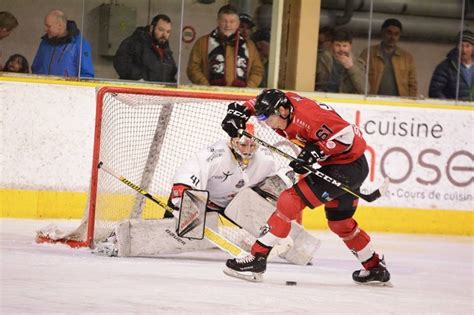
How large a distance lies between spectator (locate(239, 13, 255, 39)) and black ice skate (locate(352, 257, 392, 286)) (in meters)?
3.46

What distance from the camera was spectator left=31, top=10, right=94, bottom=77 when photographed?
27.1 feet

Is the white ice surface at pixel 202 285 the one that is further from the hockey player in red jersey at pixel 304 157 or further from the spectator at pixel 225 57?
the spectator at pixel 225 57

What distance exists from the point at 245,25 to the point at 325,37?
759mm

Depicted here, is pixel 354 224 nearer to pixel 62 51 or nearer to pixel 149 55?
pixel 149 55

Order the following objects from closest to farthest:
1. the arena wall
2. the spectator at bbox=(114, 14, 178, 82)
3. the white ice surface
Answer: the white ice surface, the arena wall, the spectator at bbox=(114, 14, 178, 82)

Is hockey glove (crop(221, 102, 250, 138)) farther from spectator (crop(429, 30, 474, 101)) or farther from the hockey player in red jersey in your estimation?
spectator (crop(429, 30, 474, 101))

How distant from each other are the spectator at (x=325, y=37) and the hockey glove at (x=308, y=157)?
12.4ft

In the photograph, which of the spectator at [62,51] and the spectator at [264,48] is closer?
the spectator at [62,51]

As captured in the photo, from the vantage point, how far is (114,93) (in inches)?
265

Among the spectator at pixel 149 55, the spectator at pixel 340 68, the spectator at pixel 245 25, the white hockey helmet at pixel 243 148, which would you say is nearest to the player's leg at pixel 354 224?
the white hockey helmet at pixel 243 148

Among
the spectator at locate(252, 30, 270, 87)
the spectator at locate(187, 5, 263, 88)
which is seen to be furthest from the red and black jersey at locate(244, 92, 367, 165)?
the spectator at locate(252, 30, 270, 87)

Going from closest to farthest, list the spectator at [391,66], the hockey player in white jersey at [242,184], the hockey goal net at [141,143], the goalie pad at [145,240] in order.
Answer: the goalie pad at [145,240] → the hockey player in white jersey at [242,184] → the hockey goal net at [141,143] → the spectator at [391,66]

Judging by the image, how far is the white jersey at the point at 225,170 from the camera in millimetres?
6469

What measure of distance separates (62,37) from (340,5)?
2375 mm
